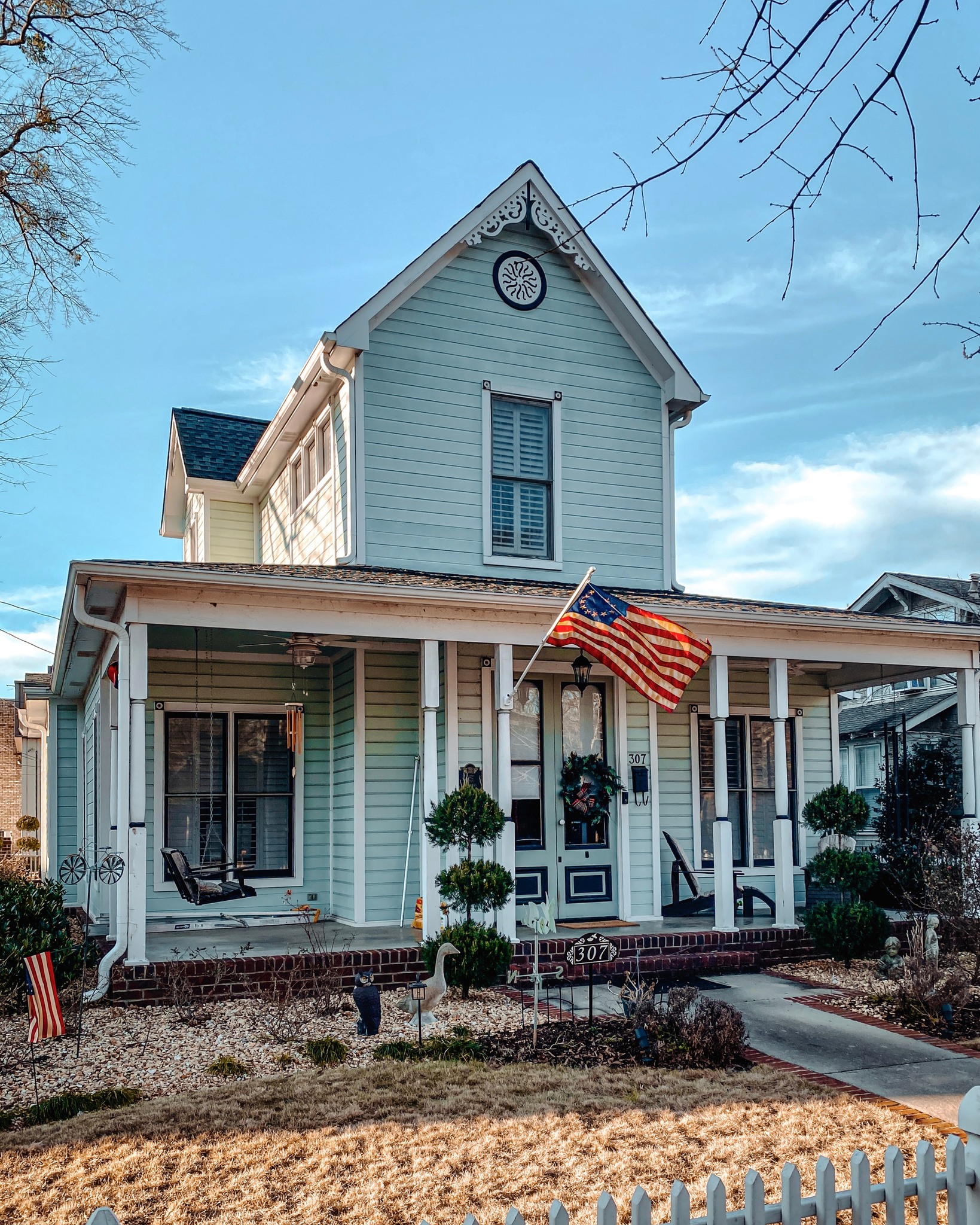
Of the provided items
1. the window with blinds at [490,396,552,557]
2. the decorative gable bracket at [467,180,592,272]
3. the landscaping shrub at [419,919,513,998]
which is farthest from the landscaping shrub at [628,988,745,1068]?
the decorative gable bracket at [467,180,592,272]

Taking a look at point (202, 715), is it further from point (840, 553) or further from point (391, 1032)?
point (840, 553)

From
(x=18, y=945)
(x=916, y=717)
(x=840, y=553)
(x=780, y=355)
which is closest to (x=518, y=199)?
(x=780, y=355)

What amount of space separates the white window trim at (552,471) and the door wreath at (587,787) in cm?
238

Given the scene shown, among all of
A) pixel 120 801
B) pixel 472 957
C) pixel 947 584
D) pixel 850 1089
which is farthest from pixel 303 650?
pixel 947 584

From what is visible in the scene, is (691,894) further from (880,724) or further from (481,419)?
(880,724)

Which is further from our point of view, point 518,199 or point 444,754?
point 518,199

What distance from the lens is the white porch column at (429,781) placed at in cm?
1039

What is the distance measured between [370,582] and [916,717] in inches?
718

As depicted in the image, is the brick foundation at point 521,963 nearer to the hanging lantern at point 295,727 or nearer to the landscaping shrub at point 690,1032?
the landscaping shrub at point 690,1032

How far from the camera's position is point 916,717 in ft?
81.9

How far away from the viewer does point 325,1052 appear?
749 cm

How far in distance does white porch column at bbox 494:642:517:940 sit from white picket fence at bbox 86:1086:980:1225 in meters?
6.99

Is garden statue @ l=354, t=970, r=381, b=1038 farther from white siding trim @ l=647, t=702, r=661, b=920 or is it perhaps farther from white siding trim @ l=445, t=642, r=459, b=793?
white siding trim @ l=647, t=702, r=661, b=920

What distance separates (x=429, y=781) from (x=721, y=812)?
3.23 metres
